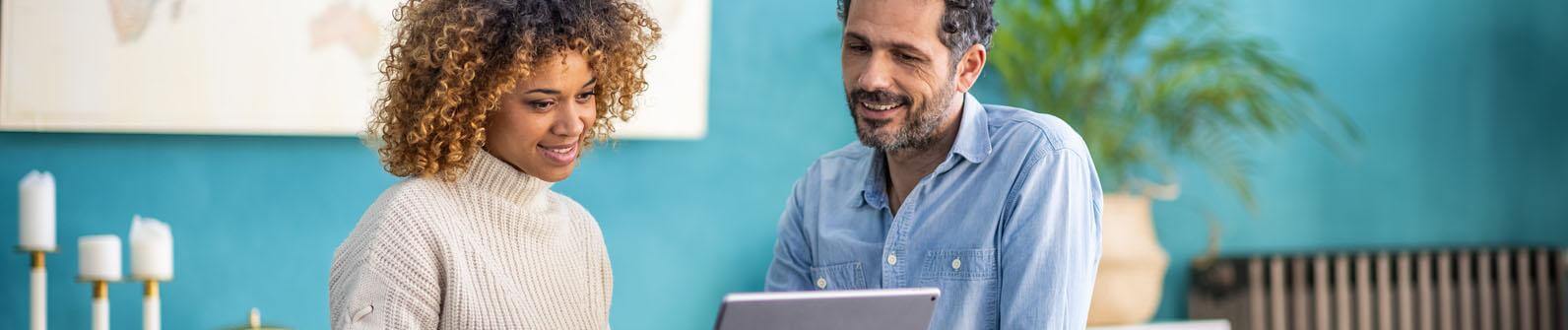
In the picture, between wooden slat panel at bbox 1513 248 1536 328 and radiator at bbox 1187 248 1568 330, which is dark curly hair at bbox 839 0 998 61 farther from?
wooden slat panel at bbox 1513 248 1536 328

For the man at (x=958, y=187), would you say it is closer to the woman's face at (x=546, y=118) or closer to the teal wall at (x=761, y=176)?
the woman's face at (x=546, y=118)

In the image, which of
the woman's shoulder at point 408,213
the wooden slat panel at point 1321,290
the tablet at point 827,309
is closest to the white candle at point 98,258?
the woman's shoulder at point 408,213

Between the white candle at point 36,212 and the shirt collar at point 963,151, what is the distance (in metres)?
1.38

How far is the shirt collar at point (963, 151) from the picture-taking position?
1.71 m

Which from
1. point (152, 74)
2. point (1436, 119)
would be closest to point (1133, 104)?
point (1436, 119)

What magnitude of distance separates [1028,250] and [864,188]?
0.28 meters

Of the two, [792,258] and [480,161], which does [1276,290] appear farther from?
[480,161]

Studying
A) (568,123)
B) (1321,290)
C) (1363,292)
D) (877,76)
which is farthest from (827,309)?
(1363,292)

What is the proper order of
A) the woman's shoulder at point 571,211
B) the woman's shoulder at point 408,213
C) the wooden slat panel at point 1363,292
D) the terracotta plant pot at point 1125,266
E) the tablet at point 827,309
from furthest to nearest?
1. the wooden slat panel at point 1363,292
2. the terracotta plant pot at point 1125,266
3. the woman's shoulder at point 571,211
4. the woman's shoulder at point 408,213
5. the tablet at point 827,309

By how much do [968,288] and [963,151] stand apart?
166 millimetres

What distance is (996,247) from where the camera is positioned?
1675mm

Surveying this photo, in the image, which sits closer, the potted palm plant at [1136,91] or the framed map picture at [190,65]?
the framed map picture at [190,65]

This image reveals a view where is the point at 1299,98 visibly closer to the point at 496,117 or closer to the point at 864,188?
the point at 864,188

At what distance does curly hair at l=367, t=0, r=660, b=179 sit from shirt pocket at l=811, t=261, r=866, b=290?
47cm
